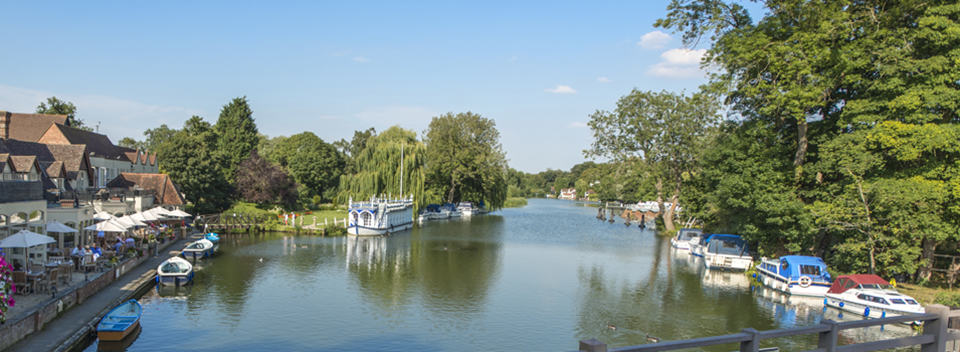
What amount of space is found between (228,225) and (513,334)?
123 ft

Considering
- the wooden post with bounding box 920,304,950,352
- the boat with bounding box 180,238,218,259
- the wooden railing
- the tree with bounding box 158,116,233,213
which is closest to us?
the wooden railing

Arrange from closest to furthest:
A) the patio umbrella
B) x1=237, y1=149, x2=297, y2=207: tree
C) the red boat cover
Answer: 1. the patio umbrella
2. the red boat cover
3. x1=237, y1=149, x2=297, y2=207: tree

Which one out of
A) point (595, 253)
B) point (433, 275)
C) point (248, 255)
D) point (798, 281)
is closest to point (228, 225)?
point (248, 255)

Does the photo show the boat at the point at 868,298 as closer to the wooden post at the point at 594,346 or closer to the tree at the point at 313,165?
the wooden post at the point at 594,346

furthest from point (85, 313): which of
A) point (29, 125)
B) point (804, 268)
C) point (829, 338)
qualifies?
point (29, 125)

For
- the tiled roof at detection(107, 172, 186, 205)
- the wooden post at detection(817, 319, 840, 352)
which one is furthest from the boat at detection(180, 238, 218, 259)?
the wooden post at detection(817, 319, 840, 352)

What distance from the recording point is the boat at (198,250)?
3508 cm

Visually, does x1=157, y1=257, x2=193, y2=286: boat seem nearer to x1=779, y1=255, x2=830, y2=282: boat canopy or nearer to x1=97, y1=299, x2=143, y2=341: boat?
x1=97, y1=299, x2=143, y2=341: boat

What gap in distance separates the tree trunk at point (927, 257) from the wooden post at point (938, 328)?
22298 mm

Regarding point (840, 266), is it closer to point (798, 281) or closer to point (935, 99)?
point (798, 281)

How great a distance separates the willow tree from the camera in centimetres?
6009

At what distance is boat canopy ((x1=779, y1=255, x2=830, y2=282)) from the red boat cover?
8.13 ft

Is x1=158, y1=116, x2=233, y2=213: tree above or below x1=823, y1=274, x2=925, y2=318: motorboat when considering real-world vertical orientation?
above

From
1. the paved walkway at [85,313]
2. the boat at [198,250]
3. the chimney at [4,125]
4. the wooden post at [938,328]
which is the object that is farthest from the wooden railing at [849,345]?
the chimney at [4,125]
